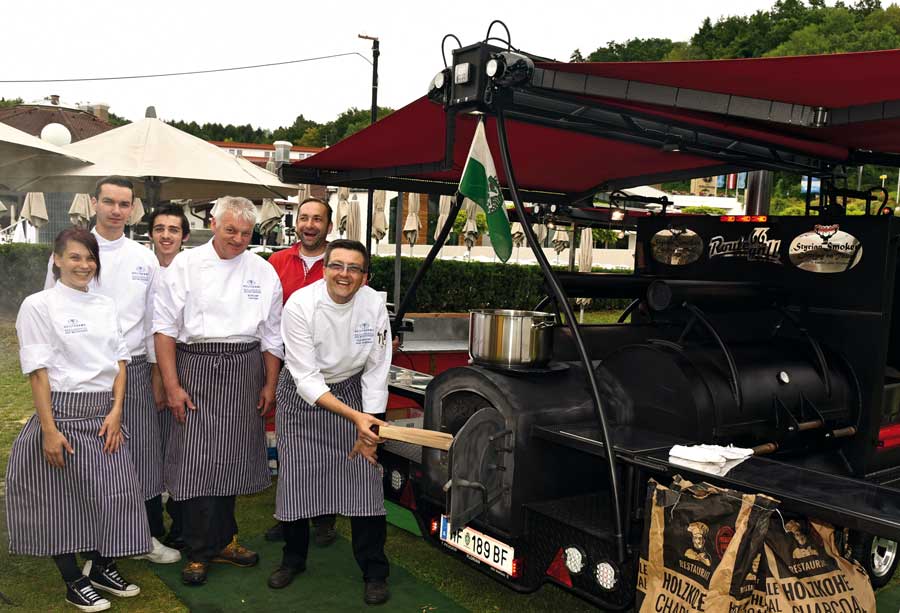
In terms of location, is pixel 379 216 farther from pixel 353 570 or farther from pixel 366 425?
pixel 366 425

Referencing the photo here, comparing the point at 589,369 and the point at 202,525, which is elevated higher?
the point at 589,369

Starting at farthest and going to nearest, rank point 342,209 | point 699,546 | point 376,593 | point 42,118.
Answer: point 42,118, point 342,209, point 376,593, point 699,546

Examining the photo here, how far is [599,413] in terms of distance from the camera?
288 cm

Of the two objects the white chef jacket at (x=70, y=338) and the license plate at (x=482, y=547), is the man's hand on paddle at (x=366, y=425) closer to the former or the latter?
the license plate at (x=482, y=547)

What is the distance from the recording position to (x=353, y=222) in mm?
12695

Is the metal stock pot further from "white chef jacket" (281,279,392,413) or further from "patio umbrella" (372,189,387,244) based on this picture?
"patio umbrella" (372,189,387,244)

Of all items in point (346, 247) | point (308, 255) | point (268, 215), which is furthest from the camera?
point (268, 215)

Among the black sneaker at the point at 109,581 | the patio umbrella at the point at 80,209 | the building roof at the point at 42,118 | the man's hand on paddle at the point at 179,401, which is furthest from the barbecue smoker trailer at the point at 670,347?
the building roof at the point at 42,118

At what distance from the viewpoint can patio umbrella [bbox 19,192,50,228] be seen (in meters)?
12.9

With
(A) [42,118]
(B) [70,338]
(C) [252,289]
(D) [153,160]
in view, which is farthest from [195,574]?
(A) [42,118]

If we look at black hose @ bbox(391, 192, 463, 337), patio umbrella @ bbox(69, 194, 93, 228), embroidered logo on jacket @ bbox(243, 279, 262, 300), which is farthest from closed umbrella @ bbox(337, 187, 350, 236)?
embroidered logo on jacket @ bbox(243, 279, 262, 300)

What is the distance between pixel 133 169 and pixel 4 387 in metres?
3.64

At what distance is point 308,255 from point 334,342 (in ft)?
4.11

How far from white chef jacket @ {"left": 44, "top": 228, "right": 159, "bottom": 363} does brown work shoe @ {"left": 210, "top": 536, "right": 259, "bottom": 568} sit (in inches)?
44.5
